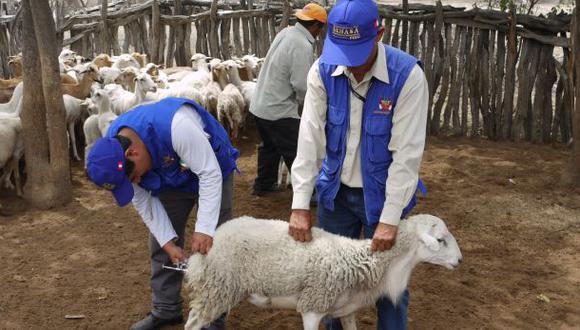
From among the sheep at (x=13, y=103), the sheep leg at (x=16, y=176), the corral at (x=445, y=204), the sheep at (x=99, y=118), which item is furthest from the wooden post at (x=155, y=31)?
the sheep leg at (x=16, y=176)

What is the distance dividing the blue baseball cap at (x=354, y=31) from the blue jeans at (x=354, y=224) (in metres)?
0.73

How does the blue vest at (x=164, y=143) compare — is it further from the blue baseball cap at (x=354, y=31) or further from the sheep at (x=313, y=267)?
the blue baseball cap at (x=354, y=31)

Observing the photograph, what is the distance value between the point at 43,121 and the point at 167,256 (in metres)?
3.47

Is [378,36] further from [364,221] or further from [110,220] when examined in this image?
[110,220]

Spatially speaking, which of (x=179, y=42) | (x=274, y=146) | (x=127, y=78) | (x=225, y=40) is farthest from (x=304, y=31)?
(x=179, y=42)

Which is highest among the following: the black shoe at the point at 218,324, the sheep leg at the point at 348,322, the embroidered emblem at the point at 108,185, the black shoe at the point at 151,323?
the embroidered emblem at the point at 108,185

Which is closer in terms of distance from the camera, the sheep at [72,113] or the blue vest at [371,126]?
the blue vest at [371,126]

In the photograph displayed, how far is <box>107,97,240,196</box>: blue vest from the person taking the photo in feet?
11.1

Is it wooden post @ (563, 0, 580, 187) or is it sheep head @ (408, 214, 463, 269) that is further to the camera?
wooden post @ (563, 0, 580, 187)

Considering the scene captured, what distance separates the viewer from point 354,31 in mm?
2941

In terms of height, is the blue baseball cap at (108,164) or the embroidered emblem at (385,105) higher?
the embroidered emblem at (385,105)

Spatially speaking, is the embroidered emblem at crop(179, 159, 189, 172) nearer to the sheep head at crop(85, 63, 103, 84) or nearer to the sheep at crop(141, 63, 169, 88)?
the sheep at crop(141, 63, 169, 88)

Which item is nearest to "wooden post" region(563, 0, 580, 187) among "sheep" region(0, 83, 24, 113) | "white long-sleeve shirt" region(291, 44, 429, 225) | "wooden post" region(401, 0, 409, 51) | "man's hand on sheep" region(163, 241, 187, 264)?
"wooden post" region(401, 0, 409, 51)

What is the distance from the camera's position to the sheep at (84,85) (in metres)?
9.20
